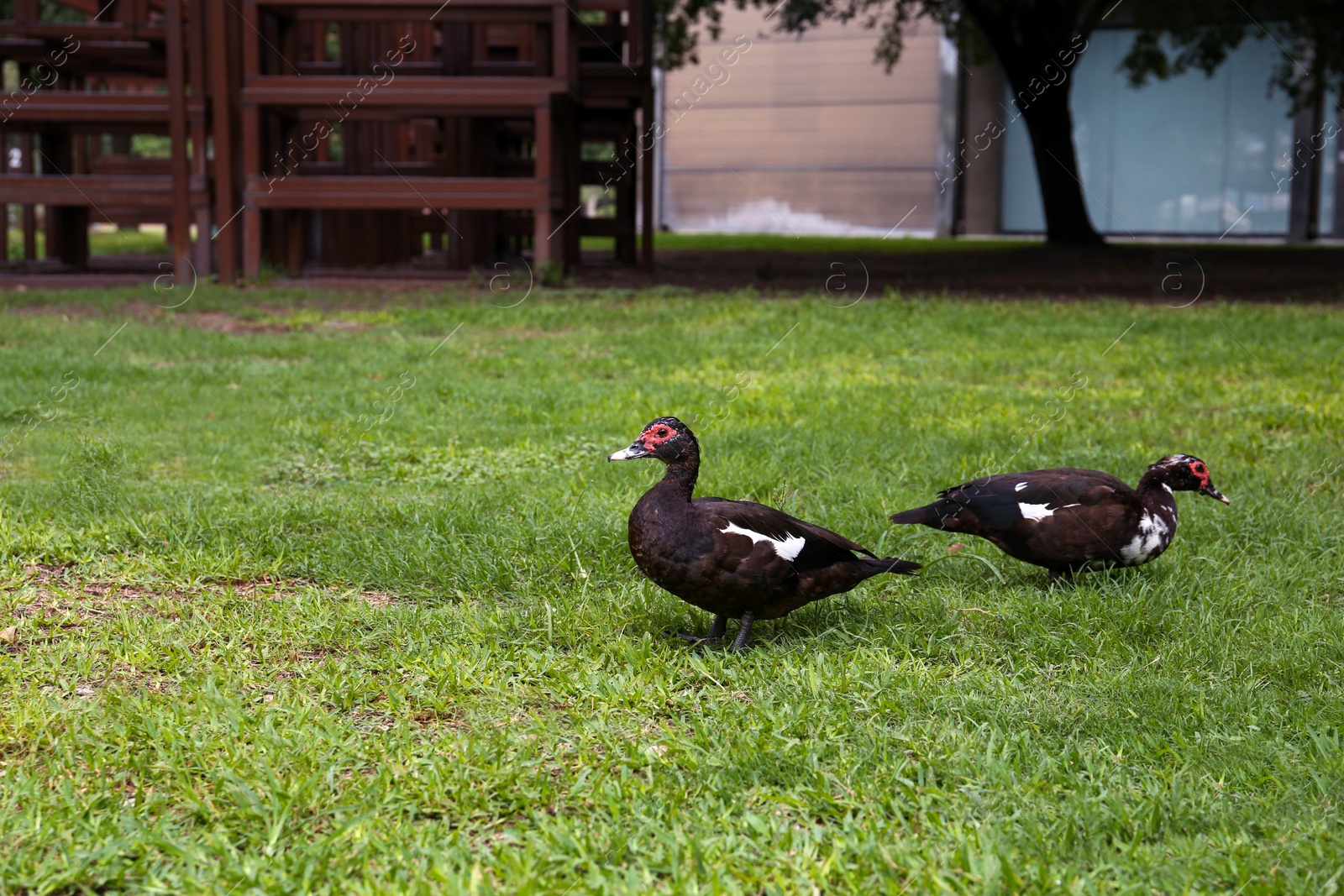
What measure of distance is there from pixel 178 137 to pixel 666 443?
10.7 meters

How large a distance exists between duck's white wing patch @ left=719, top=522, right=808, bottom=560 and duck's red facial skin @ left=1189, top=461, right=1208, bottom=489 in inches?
67.4

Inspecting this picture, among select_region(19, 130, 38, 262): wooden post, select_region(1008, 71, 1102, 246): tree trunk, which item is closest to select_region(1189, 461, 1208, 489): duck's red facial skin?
select_region(19, 130, 38, 262): wooden post

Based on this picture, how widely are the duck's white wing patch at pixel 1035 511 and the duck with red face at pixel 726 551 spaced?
58cm

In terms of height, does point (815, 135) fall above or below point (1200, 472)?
above

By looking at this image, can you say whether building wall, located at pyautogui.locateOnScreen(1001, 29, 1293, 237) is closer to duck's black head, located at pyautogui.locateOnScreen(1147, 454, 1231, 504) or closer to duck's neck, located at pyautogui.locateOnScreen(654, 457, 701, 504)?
duck's black head, located at pyautogui.locateOnScreen(1147, 454, 1231, 504)

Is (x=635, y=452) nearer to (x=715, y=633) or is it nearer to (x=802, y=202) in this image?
(x=715, y=633)

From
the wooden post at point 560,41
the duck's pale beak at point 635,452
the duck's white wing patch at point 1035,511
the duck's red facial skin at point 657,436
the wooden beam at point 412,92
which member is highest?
the wooden post at point 560,41

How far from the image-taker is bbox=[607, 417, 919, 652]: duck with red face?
3771mm

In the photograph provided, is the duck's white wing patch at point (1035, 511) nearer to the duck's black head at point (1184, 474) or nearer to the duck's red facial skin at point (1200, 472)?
the duck's black head at point (1184, 474)

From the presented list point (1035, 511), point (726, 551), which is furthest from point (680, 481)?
point (1035, 511)

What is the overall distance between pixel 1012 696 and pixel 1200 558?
61.3 inches

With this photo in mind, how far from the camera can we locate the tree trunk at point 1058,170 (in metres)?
23.4

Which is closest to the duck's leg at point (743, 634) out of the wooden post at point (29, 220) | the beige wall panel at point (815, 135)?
the wooden post at point (29, 220)

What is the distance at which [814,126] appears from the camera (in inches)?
1400
